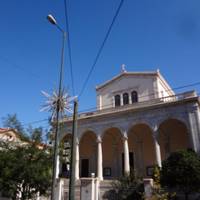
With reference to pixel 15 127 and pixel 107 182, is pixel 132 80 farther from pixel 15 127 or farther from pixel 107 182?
pixel 15 127

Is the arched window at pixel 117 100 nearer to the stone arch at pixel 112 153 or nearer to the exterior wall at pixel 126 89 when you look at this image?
the exterior wall at pixel 126 89

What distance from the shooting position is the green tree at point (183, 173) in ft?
46.7

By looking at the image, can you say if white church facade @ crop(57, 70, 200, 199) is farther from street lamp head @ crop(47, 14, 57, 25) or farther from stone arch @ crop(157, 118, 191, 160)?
street lamp head @ crop(47, 14, 57, 25)

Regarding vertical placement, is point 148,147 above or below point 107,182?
above

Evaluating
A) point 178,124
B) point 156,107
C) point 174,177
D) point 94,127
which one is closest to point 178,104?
point 156,107

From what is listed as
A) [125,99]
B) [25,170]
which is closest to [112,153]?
[125,99]

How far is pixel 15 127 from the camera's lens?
1603cm

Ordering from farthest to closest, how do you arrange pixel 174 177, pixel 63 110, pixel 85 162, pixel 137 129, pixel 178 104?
pixel 85 162 → pixel 137 129 → pixel 178 104 → pixel 174 177 → pixel 63 110

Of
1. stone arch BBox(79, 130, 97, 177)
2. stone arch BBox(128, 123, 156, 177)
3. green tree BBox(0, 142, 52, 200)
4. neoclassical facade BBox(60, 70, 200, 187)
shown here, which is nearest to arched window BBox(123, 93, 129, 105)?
neoclassical facade BBox(60, 70, 200, 187)

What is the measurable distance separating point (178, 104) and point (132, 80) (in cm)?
907

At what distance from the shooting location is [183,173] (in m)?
14.4

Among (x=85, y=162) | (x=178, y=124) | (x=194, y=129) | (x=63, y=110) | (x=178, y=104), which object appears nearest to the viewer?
(x=63, y=110)

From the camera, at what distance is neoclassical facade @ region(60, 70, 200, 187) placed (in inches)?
789

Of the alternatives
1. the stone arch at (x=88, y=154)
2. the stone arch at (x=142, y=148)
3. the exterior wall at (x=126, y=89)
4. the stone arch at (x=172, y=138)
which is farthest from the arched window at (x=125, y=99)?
the stone arch at (x=172, y=138)
